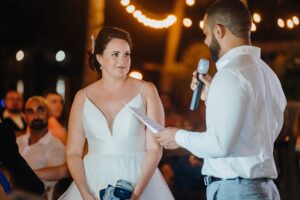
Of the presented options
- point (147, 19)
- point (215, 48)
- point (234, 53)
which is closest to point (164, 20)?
point (147, 19)

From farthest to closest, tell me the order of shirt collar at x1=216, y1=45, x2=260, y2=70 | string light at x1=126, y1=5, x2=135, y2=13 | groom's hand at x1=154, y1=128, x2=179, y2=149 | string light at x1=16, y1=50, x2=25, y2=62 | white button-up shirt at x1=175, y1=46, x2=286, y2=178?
string light at x1=16, y1=50, x2=25, y2=62
string light at x1=126, y1=5, x2=135, y2=13
groom's hand at x1=154, y1=128, x2=179, y2=149
shirt collar at x1=216, y1=45, x2=260, y2=70
white button-up shirt at x1=175, y1=46, x2=286, y2=178

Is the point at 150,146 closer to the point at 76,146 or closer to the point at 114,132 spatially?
the point at 114,132

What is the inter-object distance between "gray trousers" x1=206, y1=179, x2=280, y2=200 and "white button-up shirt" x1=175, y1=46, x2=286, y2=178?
0.14 ft

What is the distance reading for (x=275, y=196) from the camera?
4.02 m

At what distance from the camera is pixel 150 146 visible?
500 cm

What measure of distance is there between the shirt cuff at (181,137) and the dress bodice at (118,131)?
1.01 m

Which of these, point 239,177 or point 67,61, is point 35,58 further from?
point 239,177

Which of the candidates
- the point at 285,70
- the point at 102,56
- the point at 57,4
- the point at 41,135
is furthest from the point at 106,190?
the point at 57,4

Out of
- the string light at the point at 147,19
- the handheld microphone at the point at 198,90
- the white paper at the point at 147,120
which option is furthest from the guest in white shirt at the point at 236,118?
the string light at the point at 147,19

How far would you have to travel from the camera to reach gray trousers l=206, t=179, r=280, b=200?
384cm

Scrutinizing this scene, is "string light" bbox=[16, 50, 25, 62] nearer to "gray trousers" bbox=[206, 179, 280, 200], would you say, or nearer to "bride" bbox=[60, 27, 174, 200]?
"bride" bbox=[60, 27, 174, 200]

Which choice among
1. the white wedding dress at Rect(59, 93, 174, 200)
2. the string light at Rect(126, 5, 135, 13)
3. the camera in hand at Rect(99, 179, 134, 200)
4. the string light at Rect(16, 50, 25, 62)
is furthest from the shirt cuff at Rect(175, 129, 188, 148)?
the string light at Rect(16, 50, 25, 62)

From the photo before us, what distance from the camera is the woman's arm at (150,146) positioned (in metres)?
4.86

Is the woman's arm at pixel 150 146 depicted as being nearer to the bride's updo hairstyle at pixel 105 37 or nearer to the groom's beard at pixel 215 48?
the bride's updo hairstyle at pixel 105 37
